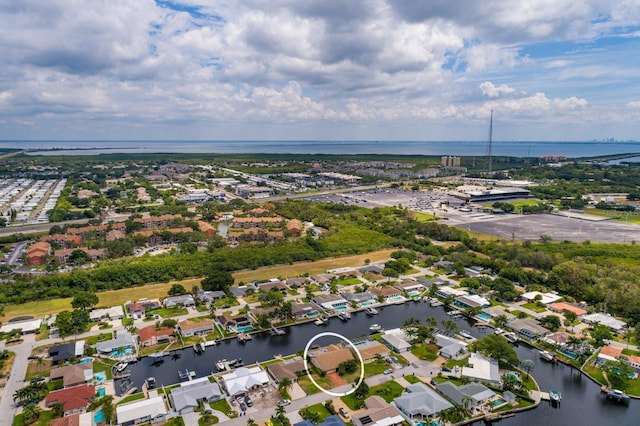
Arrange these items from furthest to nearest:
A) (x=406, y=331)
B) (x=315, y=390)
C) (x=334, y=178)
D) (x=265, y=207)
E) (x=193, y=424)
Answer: (x=334, y=178), (x=265, y=207), (x=406, y=331), (x=315, y=390), (x=193, y=424)

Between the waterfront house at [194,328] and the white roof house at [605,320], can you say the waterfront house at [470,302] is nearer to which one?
the white roof house at [605,320]

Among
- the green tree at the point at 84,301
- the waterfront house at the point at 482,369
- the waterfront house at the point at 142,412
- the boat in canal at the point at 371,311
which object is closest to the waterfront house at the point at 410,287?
the boat in canal at the point at 371,311

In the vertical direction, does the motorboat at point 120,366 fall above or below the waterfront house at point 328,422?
below

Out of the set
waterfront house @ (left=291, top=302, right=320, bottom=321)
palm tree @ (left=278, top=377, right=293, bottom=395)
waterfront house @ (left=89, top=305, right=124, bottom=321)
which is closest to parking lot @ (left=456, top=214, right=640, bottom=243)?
waterfront house @ (left=291, top=302, right=320, bottom=321)

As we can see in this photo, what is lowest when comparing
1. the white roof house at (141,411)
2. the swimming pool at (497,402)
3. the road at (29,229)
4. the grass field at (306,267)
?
the swimming pool at (497,402)

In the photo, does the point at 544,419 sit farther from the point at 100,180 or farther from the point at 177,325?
the point at 100,180

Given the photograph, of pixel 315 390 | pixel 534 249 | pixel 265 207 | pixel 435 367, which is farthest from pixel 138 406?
pixel 265 207

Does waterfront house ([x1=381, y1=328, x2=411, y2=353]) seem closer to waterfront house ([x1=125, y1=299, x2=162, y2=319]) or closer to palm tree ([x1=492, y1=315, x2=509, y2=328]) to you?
palm tree ([x1=492, y1=315, x2=509, y2=328])
